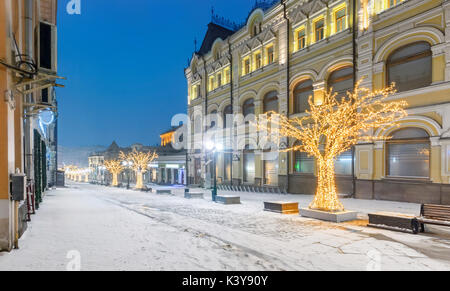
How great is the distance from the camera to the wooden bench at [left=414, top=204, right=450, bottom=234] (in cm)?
814

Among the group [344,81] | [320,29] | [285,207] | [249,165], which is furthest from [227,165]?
[285,207]

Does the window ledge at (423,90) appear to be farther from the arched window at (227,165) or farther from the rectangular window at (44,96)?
the rectangular window at (44,96)

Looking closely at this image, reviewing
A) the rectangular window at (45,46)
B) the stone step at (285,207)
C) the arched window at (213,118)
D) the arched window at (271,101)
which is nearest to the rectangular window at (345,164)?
the arched window at (271,101)

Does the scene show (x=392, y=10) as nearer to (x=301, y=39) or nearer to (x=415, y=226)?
(x=301, y=39)

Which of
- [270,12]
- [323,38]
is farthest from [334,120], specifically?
[270,12]

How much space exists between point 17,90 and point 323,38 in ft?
63.6

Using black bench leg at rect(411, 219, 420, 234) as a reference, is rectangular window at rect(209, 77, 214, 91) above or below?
above

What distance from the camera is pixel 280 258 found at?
20.5 feet

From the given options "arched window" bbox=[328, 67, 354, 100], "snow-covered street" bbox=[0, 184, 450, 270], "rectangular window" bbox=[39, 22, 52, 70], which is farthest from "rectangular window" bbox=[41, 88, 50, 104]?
→ "arched window" bbox=[328, 67, 354, 100]

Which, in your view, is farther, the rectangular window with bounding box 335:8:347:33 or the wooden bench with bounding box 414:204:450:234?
the rectangular window with bounding box 335:8:347:33

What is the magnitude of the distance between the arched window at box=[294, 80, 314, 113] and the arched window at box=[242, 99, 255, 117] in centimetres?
575

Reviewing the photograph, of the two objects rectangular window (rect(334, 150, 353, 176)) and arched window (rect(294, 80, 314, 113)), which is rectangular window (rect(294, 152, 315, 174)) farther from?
arched window (rect(294, 80, 314, 113))

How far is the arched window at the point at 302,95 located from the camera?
867 inches

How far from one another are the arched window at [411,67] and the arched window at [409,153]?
2625mm
